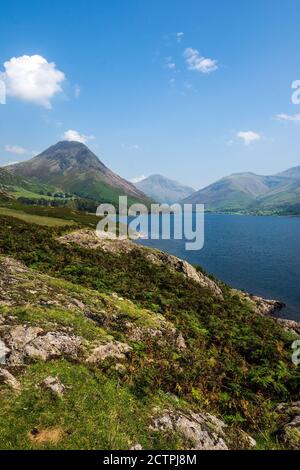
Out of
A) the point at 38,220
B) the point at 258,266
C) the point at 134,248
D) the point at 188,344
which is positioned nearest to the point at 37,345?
the point at 188,344

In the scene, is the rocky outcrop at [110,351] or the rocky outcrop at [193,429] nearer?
the rocky outcrop at [193,429]

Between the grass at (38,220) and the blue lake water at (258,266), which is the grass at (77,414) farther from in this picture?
the blue lake water at (258,266)

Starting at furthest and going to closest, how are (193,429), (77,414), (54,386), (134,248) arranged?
1. (134,248)
2. (193,429)
3. (54,386)
4. (77,414)

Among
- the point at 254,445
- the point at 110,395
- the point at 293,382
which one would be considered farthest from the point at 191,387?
the point at 293,382

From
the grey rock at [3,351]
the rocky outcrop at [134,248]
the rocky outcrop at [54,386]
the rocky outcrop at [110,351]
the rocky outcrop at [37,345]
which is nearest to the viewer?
the rocky outcrop at [54,386]

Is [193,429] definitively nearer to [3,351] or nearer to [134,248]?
[3,351]

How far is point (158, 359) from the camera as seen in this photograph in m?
17.5

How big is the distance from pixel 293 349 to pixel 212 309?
7.55m

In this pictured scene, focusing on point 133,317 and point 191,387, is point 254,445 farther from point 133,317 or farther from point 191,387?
point 133,317

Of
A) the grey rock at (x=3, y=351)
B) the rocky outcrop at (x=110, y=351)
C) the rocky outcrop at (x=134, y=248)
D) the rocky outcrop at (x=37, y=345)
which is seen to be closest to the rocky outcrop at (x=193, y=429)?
the rocky outcrop at (x=110, y=351)

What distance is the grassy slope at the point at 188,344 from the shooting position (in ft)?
50.4

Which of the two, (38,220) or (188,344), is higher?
(38,220)

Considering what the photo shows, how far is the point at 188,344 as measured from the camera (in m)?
22.2

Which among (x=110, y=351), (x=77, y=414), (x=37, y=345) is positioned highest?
(x=37, y=345)
